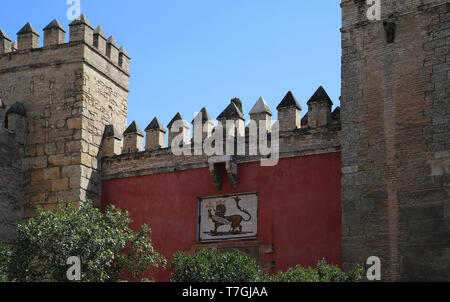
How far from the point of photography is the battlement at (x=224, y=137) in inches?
541

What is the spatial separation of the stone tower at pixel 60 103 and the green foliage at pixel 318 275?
5527mm

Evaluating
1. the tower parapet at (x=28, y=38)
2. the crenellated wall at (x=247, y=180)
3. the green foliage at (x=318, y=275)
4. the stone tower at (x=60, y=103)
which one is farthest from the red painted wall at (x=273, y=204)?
the tower parapet at (x=28, y=38)

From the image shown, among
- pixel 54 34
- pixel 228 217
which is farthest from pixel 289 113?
pixel 54 34

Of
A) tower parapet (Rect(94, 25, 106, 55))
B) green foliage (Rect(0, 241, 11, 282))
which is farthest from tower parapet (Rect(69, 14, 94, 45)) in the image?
green foliage (Rect(0, 241, 11, 282))

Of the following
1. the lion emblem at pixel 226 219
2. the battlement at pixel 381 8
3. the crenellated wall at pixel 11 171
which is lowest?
the lion emblem at pixel 226 219

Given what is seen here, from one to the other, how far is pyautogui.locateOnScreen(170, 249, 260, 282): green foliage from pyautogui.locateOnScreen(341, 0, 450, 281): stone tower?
187cm

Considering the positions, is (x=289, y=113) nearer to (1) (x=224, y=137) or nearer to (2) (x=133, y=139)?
(1) (x=224, y=137)

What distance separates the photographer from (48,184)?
599 inches

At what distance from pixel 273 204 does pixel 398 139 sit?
276 centimetres

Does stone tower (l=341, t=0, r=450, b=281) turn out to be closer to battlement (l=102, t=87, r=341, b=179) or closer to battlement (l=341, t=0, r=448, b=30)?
battlement (l=341, t=0, r=448, b=30)

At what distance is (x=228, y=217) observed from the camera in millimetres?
14148

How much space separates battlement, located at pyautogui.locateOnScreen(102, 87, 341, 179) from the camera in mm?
13742

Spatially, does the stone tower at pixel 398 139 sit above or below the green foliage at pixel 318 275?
above

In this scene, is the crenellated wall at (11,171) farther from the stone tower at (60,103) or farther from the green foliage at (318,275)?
the green foliage at (318,275)
